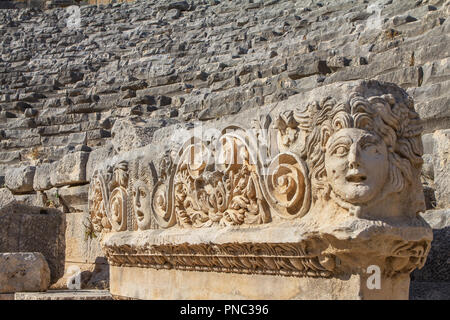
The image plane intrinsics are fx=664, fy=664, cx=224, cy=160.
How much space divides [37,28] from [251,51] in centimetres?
997

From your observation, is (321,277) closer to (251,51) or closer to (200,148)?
(200,148)

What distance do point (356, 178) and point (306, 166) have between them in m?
0.32

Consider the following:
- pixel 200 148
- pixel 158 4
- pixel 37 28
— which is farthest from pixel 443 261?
pixel 37 28

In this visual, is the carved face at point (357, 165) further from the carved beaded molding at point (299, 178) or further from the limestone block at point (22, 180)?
the limestone block at point (22, 180)

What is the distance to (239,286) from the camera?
3.57 m

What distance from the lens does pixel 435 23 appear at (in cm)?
815

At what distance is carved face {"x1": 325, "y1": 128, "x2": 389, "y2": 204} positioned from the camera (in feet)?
9.25

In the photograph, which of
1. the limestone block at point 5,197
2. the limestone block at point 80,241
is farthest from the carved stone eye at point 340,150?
the limestone block at point 5,197

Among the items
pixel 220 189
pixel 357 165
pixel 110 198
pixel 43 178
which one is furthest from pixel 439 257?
pixel 43 178

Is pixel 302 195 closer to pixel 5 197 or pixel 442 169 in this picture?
pixel 442 169

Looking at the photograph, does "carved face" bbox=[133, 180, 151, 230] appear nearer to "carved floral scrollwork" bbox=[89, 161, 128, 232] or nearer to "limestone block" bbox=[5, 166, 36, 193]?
"carved floral scrollwork" bbox=[89, 161, 128, 232]

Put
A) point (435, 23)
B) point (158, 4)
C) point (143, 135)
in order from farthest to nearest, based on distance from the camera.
Result: 1. point (158, 4)
2. point (435, 23)
3. point (143, 135)

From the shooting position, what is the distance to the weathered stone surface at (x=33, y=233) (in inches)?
257

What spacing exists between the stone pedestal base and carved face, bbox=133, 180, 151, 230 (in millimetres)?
331
